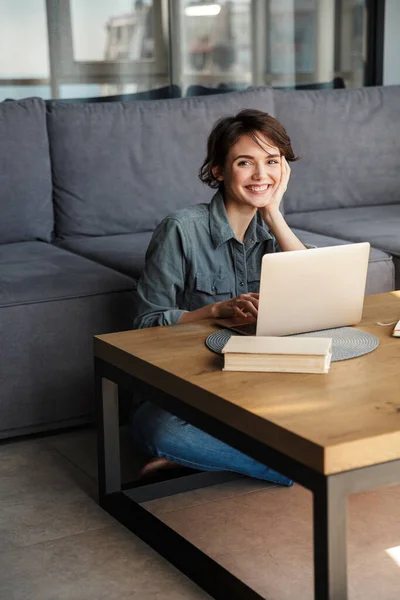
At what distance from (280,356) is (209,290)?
698mm

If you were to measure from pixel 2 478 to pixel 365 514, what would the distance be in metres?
0.91

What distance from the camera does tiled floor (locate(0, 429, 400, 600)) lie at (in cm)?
200

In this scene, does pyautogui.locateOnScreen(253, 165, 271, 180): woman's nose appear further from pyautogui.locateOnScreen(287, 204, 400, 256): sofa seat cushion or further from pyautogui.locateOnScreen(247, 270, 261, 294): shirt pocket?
pyautogui.locateOnScreen(287, 204, 400, 256): sofa seat cushion

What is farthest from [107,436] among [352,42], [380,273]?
[352,42]

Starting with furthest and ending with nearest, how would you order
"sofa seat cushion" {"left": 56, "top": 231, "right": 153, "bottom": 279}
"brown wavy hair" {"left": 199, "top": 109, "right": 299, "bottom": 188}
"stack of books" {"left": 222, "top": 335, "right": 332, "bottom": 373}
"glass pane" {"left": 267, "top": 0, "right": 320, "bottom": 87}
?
"glass pane" {"left": 267, "top": 0, "right": 320, "bottom": 87} < "sofa seat cushion" {"left": 56, "top": 231, "right": 153, "bottom": 279} < "brown wavy hair" {"left": 199, "top": 109, "right": 299, "bottom": 188} < "stack of books" {"left": 222, "top": 335, "right": 332, "bottom": 373}

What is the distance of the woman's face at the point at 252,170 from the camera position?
8.16 feet

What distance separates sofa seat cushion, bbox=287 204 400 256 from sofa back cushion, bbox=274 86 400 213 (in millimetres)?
67

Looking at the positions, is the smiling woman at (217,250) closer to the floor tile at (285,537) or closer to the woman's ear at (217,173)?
the woman's ear at (217,173)

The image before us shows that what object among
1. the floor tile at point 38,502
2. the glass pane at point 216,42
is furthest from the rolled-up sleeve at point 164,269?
the glass pane at point 216,42

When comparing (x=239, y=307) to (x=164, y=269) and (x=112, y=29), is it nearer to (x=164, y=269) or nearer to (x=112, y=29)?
(x=164, y=269)

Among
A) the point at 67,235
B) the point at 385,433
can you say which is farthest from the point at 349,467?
the point at 67,235

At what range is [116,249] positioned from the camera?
3260mm

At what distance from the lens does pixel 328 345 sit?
1.93 m

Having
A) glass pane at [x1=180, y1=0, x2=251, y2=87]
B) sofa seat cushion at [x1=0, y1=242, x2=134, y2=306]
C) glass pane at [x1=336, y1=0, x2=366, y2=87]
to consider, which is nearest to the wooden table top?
sofa seat cushion at [x1=0, y1=242, x2=134, y2=306]
